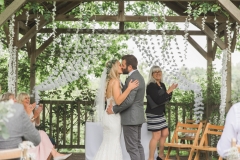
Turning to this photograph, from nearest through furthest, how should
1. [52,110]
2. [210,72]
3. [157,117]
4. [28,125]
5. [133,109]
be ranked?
[28,125] < [133,109] < [157,117] < [210,72] < [52,110]

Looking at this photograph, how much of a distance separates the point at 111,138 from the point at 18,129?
10.5 ft

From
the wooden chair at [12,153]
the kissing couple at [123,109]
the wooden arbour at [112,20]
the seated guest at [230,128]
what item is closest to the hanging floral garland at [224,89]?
the wooden arbour at [112,20]

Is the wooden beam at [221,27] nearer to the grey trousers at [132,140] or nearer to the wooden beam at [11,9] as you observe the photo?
the grey trousers at [132,140]

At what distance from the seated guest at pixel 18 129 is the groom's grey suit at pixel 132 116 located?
279 centimetres

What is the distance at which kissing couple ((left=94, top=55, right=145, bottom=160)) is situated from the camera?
6855mm

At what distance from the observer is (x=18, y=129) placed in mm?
4051

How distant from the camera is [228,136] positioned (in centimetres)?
305

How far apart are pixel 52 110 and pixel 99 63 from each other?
204 centimetres

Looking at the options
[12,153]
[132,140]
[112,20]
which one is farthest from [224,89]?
[12,153]

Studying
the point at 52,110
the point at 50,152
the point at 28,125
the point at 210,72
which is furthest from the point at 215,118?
the point at 28,125

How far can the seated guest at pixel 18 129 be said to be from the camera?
4.01 metres

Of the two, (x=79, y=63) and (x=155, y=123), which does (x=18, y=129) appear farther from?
(x=79, y=63)

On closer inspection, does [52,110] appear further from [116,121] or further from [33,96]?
[116,121]

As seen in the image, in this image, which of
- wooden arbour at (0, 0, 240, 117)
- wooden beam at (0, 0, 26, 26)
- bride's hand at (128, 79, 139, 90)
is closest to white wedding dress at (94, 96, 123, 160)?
bride's hand at (128, 79, 139, 90)
